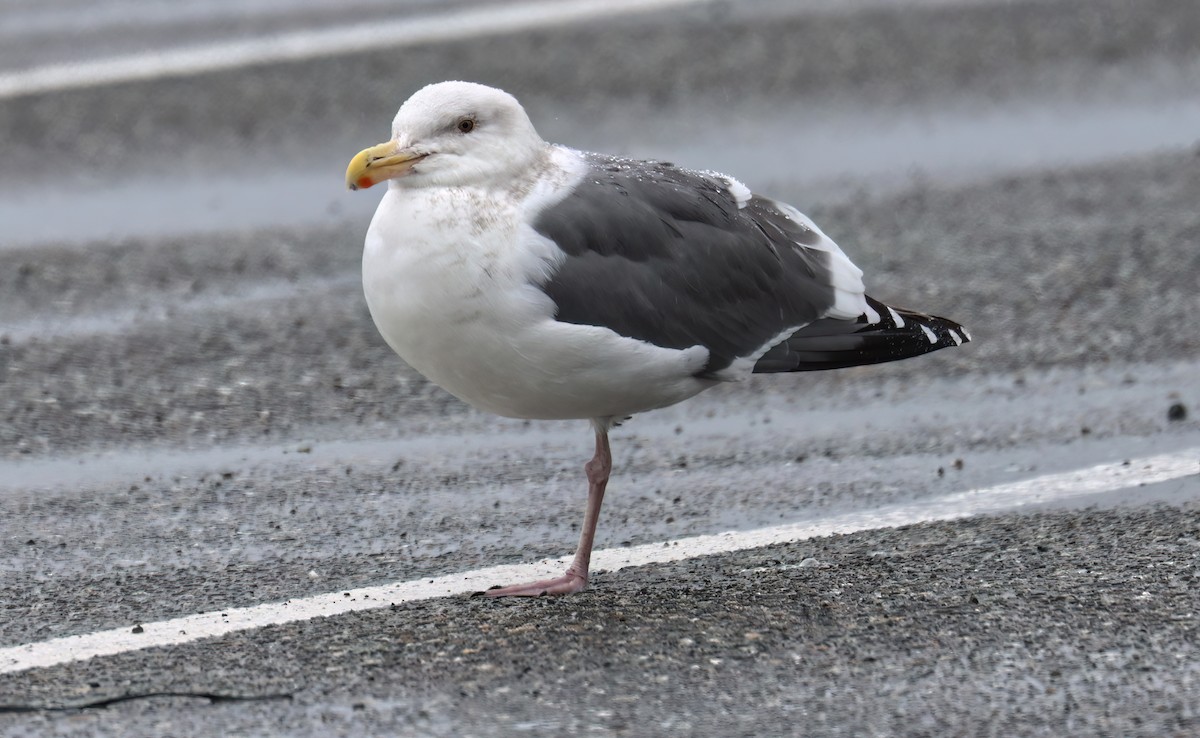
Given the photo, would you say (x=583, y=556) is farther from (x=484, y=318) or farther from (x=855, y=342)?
(x=855, y=342)

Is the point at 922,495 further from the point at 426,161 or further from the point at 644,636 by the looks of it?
the point at 426,161

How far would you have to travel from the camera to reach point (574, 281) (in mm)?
4695

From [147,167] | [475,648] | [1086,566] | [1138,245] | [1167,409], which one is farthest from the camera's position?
[147,167]

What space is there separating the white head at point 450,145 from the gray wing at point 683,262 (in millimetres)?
213

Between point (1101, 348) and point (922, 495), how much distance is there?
179cm

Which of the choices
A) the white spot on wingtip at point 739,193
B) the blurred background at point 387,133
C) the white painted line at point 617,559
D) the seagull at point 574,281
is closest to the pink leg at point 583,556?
the seagull at point 574,281

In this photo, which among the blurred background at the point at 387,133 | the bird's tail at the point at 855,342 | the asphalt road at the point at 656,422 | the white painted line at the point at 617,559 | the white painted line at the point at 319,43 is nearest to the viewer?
the asphalt road at the point at 656,422

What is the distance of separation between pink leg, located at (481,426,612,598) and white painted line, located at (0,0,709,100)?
726 cm

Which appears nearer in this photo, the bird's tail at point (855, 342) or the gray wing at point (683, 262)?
the gray wing at point (683, 262)

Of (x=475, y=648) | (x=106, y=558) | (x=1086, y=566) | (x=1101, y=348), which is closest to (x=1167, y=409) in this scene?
(x=1101, y=348)

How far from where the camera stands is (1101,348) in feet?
24.0

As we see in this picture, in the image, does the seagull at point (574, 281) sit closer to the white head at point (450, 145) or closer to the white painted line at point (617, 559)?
the white head at point (450, 145)

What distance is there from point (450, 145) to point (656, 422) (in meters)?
2.34

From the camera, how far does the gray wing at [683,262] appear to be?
477 centimetres
